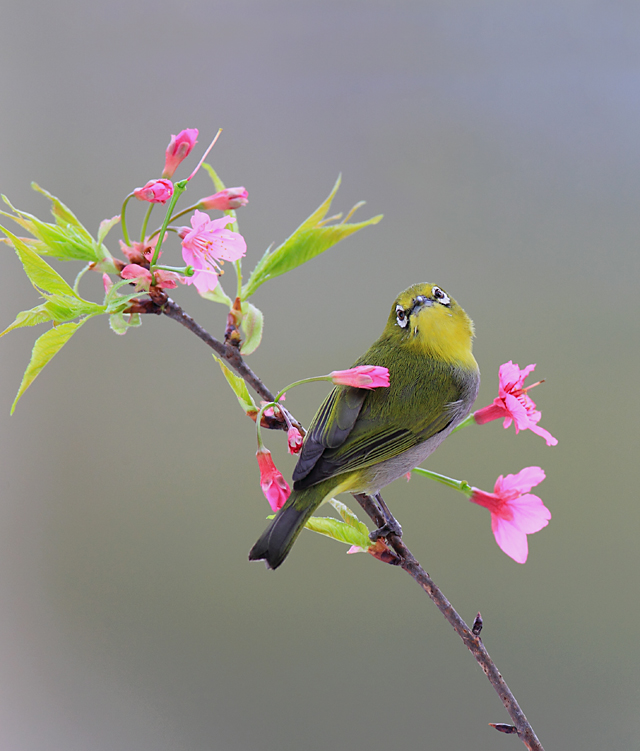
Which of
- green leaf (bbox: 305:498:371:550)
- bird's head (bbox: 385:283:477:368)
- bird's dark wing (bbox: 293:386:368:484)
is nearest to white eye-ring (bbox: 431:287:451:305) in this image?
bird's head (bbox: 385:283:477:368)

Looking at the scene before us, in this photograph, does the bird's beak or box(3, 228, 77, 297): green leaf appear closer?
box(3, 228, 77, 297): green leaf

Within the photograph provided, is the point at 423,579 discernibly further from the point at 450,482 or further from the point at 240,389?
the point at 240,389

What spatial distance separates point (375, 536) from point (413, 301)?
0.67ft

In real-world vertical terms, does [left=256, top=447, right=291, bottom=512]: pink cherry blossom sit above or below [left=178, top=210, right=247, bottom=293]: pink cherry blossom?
below

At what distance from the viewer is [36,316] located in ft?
1.39

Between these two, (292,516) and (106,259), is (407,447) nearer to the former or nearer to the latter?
(292,516)

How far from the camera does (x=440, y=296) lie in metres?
0.52

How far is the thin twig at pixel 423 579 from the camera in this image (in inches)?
17.8

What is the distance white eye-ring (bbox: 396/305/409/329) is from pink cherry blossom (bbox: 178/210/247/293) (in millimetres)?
153

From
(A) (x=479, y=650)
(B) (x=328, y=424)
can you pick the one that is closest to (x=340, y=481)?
(B) (x=328, y=424)

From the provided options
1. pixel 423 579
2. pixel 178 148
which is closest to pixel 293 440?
pixel 423 579

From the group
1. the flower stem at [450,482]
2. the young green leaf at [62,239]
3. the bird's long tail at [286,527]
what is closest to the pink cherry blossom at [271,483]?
the bird's long tail at [286,527]

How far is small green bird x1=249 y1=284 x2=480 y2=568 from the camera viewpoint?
1.55ft

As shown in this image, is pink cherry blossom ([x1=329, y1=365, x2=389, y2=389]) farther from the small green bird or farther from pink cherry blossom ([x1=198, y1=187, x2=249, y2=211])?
pink cherry blossom ([x1=198, y1=187, x2=249, y2=211])
